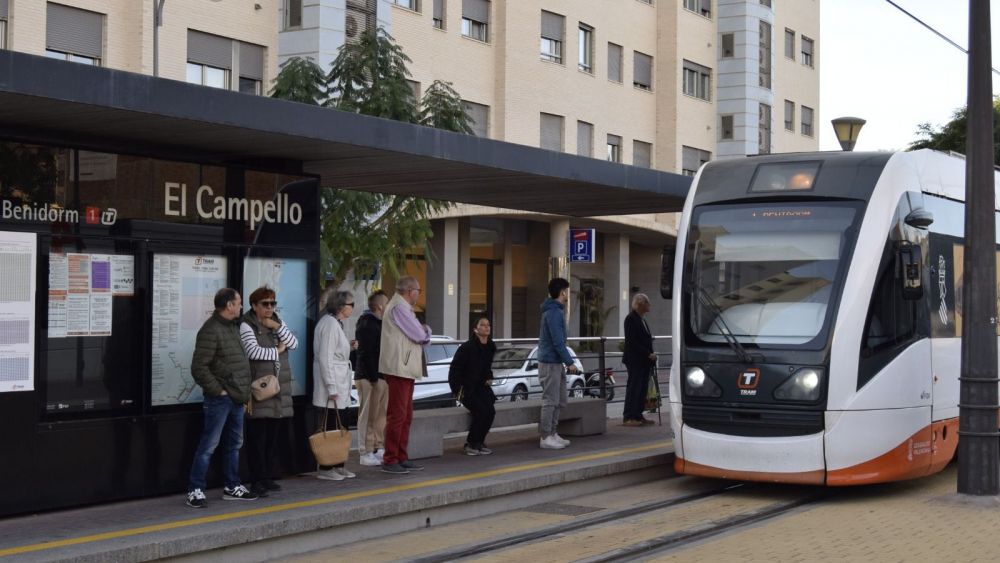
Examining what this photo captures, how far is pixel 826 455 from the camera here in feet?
37.5

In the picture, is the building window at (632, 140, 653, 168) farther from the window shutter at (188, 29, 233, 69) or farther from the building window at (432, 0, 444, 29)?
the window shutter at (188, 29, 233, 69)

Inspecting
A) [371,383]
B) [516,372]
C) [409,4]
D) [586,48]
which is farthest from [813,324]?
[586,48]

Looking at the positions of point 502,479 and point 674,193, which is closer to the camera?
point 502,479

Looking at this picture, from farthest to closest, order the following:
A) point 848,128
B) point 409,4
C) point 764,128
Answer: point 764,128, point 409,4, point 848,128

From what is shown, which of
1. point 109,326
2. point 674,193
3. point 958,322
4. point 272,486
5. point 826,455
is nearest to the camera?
point 109,326

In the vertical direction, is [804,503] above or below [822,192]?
below

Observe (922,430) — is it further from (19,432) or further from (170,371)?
(19,432)

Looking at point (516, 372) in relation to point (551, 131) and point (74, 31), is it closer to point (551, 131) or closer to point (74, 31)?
point (74, 31)

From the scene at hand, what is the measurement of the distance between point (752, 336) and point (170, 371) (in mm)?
5100

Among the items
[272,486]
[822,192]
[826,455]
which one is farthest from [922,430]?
[272,486]

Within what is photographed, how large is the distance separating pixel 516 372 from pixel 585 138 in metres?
20.8

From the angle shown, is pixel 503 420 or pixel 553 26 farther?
pixel 553 26

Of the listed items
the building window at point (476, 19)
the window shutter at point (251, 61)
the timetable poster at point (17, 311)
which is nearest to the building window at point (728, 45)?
the building window at point (476, 19)

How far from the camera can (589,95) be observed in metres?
40.4
